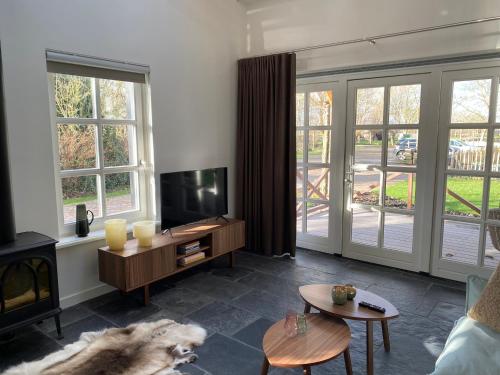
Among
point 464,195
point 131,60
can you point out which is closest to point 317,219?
point 464,195

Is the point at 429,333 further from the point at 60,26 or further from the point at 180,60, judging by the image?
the point at 60,26

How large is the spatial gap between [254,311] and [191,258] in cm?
81

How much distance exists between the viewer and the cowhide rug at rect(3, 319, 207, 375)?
2.20m

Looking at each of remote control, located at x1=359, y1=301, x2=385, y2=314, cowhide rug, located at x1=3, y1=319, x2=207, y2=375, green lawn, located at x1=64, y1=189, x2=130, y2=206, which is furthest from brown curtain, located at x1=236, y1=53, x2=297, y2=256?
remote control, located at x1=359, y1=301, x2=385, y2=314

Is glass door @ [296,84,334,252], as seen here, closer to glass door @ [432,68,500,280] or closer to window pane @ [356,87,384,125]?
window pane @ [356,87,384,125]

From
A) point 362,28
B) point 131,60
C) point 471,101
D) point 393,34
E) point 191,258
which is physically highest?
point 362,28

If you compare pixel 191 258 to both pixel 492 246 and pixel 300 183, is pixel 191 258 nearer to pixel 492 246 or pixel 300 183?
pixel 300 183

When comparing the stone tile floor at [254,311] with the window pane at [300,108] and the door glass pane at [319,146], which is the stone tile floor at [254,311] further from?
the window pane at [300,108]

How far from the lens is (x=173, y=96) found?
3.67 meters

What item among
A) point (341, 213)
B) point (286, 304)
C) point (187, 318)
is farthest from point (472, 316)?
point (341, 213)

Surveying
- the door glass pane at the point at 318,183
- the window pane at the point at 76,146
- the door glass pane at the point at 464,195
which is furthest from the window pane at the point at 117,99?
the door glass pane at the point at 464,195

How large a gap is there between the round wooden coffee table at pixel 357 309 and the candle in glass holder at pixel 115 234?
1.48m

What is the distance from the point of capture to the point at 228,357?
236 centimetres

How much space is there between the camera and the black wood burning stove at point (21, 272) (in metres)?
2.33
